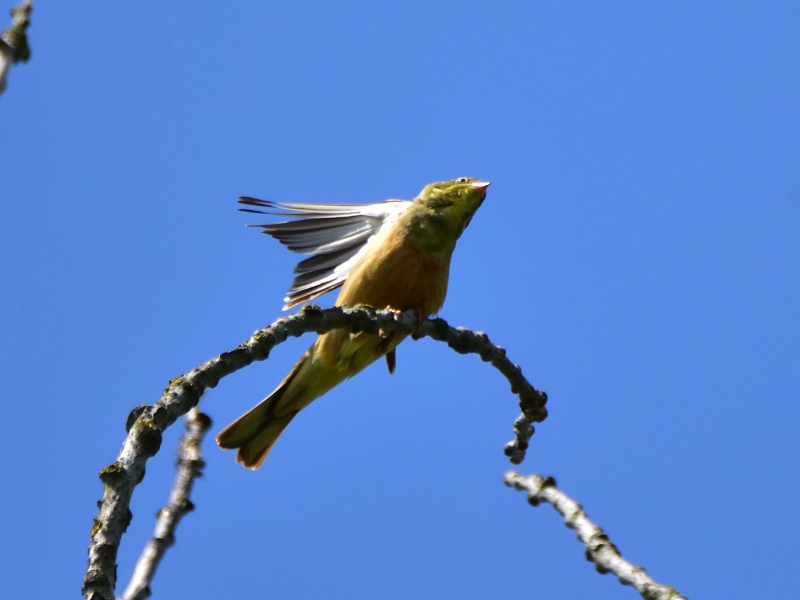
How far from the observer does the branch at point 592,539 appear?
252 cm

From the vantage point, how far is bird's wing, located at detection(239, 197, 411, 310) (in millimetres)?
6879

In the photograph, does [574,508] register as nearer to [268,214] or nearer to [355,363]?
[355,363]

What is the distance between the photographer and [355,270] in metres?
6.27

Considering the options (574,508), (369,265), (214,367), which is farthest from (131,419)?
(369,265)

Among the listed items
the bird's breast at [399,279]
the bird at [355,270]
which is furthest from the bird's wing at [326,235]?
the bird's breast at [399,279]

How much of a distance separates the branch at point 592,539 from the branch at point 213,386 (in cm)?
97

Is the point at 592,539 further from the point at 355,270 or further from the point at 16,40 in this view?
the point at 355,270

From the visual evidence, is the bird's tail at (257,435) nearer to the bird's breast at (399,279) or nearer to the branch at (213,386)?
the bird's breast at (399,279)

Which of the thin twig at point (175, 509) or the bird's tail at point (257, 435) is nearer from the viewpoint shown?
the thin twig at point (175, 509)

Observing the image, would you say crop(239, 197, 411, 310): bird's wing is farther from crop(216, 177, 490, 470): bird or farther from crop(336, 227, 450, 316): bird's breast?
crop(336, 227, 450, 316): bird's breast

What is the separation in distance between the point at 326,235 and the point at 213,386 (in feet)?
13.6

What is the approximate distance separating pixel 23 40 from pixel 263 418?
399 centimetres

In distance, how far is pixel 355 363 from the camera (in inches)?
245

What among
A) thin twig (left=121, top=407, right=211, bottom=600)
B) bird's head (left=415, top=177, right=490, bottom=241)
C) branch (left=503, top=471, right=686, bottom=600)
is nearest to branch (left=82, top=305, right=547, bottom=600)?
thin twig (left=121, top=407, right=211, bottom=600)
